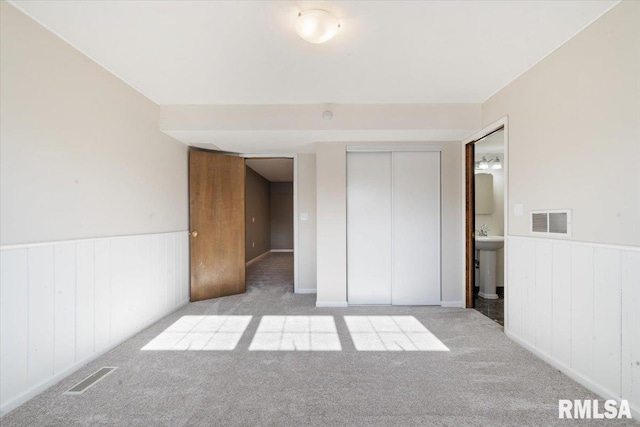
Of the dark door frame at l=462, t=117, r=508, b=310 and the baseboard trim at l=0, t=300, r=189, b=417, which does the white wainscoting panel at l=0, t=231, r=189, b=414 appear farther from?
the dark door frame at l=462, t=117, r=508, b=310

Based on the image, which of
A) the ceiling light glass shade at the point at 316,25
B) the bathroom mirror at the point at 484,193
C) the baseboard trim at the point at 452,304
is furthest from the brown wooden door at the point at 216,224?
the bathroom mirror at the point at 484,193

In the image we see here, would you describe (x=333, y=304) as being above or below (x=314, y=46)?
below

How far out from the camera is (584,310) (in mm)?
2012

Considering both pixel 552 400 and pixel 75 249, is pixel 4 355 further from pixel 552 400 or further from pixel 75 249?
pixel 552 400

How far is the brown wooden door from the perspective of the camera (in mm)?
4105

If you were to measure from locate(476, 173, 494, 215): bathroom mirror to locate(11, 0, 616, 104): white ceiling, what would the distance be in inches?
80.3

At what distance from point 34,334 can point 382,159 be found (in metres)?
3.66

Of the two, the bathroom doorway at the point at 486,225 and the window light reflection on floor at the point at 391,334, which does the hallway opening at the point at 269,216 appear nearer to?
the window light reflection on floor at the point at 391,334

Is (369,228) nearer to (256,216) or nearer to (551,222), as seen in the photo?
(551,222)

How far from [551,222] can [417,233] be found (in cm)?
167

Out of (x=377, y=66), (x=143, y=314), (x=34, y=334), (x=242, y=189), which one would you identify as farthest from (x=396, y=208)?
(x=34, y=334)

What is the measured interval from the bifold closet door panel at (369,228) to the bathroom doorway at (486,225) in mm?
1003

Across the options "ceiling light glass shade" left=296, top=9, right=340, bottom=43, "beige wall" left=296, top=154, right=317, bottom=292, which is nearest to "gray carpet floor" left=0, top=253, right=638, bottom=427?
"beige wall" left=296, top=154, right=317, bottom=292

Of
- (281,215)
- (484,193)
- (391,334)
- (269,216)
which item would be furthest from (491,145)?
(269,216)
